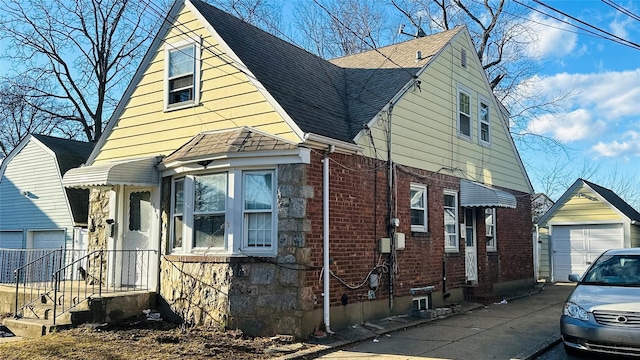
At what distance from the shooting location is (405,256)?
38.1ft

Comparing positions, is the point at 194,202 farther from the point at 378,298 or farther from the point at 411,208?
the point at 411,208

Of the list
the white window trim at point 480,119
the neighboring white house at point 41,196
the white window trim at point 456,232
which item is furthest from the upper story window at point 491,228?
the neighboring white house at point 41,196

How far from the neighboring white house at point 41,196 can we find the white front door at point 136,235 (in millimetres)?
8389

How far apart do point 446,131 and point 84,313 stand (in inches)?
366

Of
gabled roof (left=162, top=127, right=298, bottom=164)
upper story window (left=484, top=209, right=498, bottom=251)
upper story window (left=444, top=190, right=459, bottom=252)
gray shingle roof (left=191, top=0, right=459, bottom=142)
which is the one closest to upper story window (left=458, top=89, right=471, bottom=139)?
gray shingle roof (left=191, top=0, right=459, bottom=142)

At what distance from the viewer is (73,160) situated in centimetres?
2086

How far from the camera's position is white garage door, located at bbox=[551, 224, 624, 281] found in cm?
1959

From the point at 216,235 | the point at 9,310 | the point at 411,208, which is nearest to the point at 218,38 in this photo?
the point at 216,235

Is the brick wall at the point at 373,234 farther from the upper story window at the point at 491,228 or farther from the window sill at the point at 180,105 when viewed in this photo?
the window sill at the point at 180,105

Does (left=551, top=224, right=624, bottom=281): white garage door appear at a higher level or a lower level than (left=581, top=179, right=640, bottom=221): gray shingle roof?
lower

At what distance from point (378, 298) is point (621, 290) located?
439 cm

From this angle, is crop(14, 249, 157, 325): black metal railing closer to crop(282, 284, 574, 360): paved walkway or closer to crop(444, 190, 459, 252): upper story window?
crop(282, 284, 574, 360): paved walkway

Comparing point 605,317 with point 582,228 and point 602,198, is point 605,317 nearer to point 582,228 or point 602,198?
point 602,198

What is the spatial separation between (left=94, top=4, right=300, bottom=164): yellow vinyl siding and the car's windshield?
17.4 feet
